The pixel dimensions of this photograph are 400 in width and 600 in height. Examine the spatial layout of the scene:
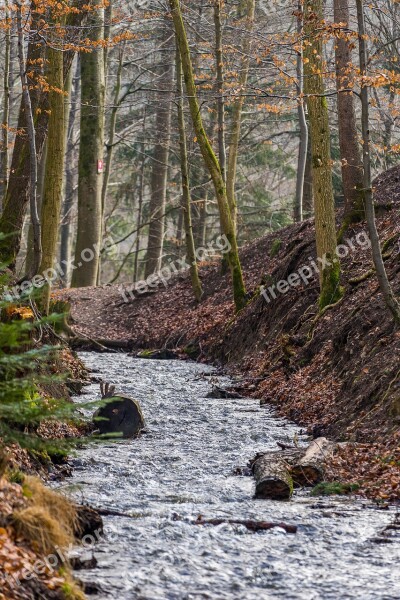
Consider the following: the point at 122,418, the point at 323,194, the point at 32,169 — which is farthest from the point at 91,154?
the point at 122,418

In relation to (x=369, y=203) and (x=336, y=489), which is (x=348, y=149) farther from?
(x=336, y=489)

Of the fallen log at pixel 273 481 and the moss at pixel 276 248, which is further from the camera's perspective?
the moss at pixel 276 248

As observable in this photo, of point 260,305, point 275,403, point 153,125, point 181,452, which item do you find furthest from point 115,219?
point 181,452

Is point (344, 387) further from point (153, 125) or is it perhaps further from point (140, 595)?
point (153, 125)

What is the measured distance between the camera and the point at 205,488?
8.22 m

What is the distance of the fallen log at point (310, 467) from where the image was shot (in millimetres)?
8562

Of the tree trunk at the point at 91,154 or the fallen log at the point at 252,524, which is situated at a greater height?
the tree trunk at the point at 91,154

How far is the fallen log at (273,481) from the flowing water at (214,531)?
121 mm

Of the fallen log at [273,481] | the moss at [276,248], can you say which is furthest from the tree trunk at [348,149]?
the fallen log at [273,481]

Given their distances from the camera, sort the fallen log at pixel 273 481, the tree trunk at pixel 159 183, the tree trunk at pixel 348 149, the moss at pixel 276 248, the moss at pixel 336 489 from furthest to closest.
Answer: the tree trunk at pixel 159 183 → the moss at pixel 276 248 → the tree trunk at pixel 348 149 → the moss at pixel 336 489 → the fallen log at pixel 273 481

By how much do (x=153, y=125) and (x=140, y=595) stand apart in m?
28.7

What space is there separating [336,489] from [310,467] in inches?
20.4

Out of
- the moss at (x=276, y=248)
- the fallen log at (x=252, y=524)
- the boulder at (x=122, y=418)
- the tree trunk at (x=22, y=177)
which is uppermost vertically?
the tree trunk at (x=22, y=177)

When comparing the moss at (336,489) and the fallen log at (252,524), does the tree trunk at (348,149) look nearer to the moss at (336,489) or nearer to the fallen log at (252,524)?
the moss at (336,489)
